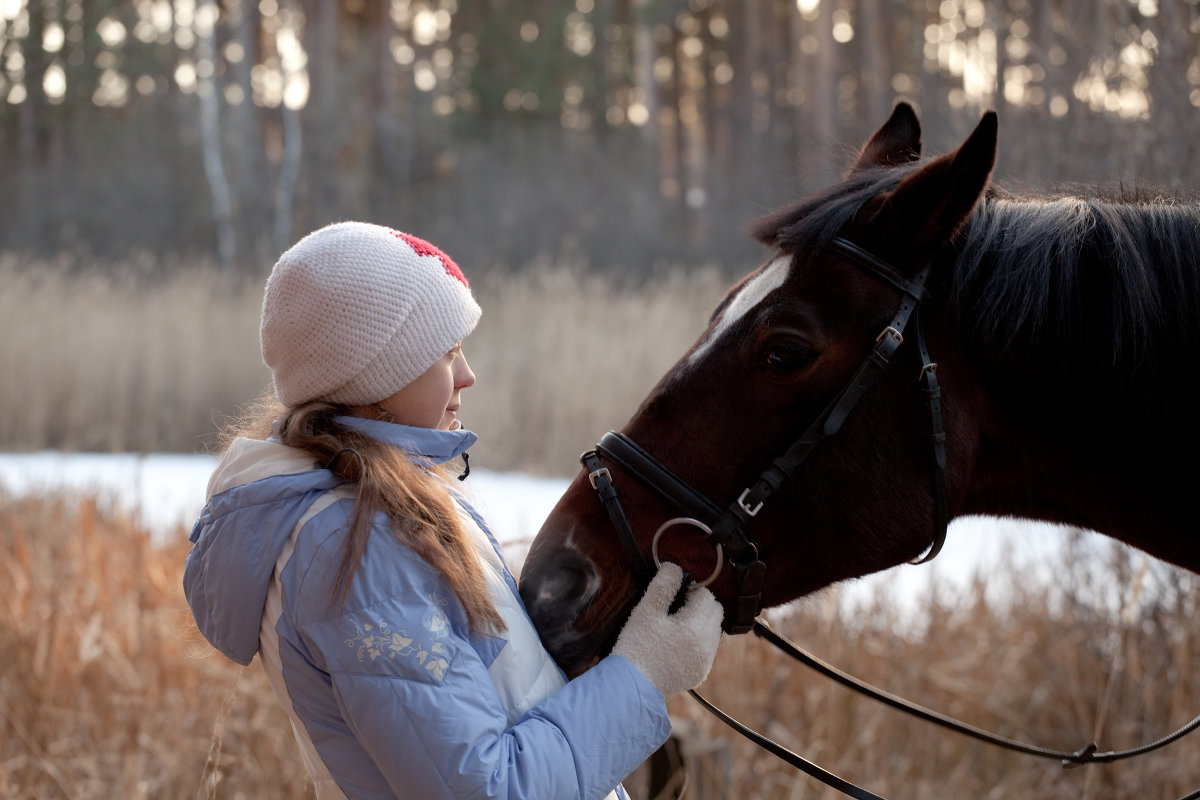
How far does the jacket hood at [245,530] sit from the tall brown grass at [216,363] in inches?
246

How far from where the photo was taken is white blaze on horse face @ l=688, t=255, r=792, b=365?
61.2 inches

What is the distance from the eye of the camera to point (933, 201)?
1.47 metres

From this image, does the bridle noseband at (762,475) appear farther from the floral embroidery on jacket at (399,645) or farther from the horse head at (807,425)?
the floral embroidery on jacket at (399,645)

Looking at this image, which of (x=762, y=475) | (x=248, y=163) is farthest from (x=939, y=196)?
(x=248, y=163)

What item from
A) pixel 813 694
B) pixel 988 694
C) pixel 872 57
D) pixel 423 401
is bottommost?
pixel 988 694

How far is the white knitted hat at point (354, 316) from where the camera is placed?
132cm

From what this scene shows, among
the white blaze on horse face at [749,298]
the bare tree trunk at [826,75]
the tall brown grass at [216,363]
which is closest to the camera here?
the white blaze on horse face at [749,298]

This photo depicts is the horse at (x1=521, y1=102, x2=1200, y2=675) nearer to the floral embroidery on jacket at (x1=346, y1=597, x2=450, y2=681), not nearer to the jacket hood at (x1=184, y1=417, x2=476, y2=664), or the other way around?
the floral embroidery on jacket at (x1=346, y1=597, x2=450, y2=681)

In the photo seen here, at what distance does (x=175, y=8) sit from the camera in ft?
69.9

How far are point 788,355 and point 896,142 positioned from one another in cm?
64

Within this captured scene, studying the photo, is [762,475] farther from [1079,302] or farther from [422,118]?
[422,118]

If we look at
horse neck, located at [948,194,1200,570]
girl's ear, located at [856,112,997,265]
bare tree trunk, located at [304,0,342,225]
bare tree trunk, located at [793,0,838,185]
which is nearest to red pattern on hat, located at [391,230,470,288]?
girl's ear, located at [856,112,997,265]

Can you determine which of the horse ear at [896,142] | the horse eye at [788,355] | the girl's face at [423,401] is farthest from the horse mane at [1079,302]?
the girl's face at [423,401]

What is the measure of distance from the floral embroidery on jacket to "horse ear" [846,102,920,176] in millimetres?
1238
